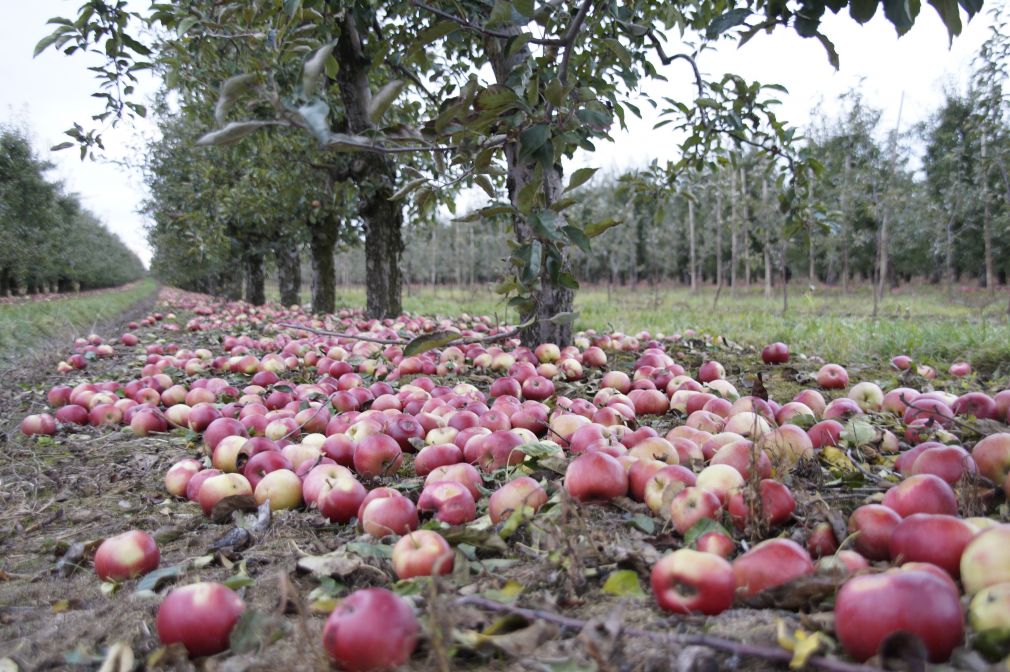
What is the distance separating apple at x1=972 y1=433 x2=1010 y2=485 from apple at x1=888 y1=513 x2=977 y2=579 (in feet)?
1.96

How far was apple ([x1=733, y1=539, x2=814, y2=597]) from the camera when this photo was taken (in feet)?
4.25

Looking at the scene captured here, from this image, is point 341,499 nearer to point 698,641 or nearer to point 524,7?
point 698,641

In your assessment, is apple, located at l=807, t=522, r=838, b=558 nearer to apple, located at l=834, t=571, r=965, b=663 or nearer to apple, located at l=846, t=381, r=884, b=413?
apple, located at l=834, t=571, r=965, b=663

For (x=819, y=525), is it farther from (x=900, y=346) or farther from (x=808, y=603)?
(x=900, y=346)

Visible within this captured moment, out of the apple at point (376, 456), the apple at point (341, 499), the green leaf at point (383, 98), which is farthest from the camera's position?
the apple at point (376, 456)

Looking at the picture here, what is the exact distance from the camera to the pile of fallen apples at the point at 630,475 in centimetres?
113

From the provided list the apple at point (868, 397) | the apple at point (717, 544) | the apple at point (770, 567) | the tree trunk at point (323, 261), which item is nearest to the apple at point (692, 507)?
the apple at point (717, 544)

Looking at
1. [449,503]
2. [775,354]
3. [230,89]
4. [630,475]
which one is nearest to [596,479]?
[630,475]

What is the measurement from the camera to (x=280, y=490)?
228 centimetres

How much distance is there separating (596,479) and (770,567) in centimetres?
65

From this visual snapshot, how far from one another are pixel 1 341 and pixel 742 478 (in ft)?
37.7

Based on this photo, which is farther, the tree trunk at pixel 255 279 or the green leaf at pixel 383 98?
the tree trunk at pixel 255 279

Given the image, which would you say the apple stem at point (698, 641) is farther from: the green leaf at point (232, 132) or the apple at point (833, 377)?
the apple at point (833, 377)

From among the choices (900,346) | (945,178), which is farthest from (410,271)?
(900,346)
